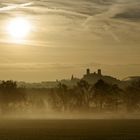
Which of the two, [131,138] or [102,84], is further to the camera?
[102,84]

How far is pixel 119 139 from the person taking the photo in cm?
7012

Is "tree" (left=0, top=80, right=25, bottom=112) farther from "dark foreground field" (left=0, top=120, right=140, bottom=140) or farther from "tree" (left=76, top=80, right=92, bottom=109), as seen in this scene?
"dark foreground field" (left=0, top=120, right=140, bottom=140)

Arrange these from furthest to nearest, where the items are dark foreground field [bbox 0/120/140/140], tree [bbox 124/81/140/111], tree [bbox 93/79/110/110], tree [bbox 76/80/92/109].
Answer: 1. tree [bbox 124/81/140/111]
2. tree [bbox 76/80/92/109]
3. tree [bbox 93/79/110/110]
4. dark foreground field [bbox 0/120/140/140]

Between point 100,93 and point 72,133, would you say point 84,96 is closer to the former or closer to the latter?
point 100,93

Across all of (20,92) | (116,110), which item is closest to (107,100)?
(116,110)

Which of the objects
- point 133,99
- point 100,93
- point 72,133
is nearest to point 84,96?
point 100,93

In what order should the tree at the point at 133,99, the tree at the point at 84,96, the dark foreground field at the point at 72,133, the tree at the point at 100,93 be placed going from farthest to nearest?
the tree at the point at 133,99 → the tree at the point at 84,96 → the tree at the point at 100,93 → the dark foreground field at the point at 72,133

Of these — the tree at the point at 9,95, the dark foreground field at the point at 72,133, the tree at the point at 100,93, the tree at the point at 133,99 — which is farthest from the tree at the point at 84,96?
the dark foreground field at the point at 72,133

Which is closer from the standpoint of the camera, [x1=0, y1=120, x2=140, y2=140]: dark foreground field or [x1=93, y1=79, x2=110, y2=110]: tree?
[x1=0, y1=120, x2=140, y2=140]: dark foreground field

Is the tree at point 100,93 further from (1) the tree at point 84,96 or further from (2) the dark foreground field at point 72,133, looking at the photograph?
(2) the dark foreground field at point 72,133

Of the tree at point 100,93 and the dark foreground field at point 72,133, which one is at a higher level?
the tree at point 100,93

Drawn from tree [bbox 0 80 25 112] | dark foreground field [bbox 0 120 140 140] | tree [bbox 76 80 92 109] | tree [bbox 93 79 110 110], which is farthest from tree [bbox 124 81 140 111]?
dark foreground field [bbox 0 120 140 140]

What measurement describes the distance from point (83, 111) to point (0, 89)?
29752 millimetres

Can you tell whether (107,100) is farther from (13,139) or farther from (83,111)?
(13,139)
